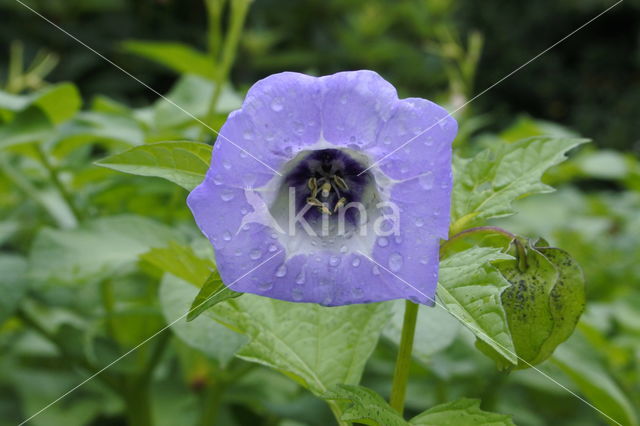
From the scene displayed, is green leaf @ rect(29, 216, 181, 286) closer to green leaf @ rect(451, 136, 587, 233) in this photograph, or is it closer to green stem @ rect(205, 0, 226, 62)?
green leaf @ rect(451, 136, 587, 233)

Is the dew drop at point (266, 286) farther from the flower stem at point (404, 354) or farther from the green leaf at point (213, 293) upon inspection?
the flower stem at point (404, 354)

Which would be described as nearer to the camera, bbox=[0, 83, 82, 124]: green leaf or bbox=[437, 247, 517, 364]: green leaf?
bbox=[437, 247, 517, 364]: green leaf

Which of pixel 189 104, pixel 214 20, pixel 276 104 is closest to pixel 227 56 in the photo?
pixel 189 104

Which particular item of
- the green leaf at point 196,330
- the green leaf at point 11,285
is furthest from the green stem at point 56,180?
the green leaf at point 196,330

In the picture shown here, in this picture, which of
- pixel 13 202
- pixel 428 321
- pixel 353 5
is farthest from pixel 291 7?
pixel 428 321

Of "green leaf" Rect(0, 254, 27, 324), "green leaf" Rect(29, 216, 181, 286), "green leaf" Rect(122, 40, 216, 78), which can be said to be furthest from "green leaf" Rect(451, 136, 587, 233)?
"green leaf" Rect(122, 40, 216, 78)

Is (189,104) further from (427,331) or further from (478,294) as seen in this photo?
(478,294)

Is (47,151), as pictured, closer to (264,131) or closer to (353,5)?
(264,131)
